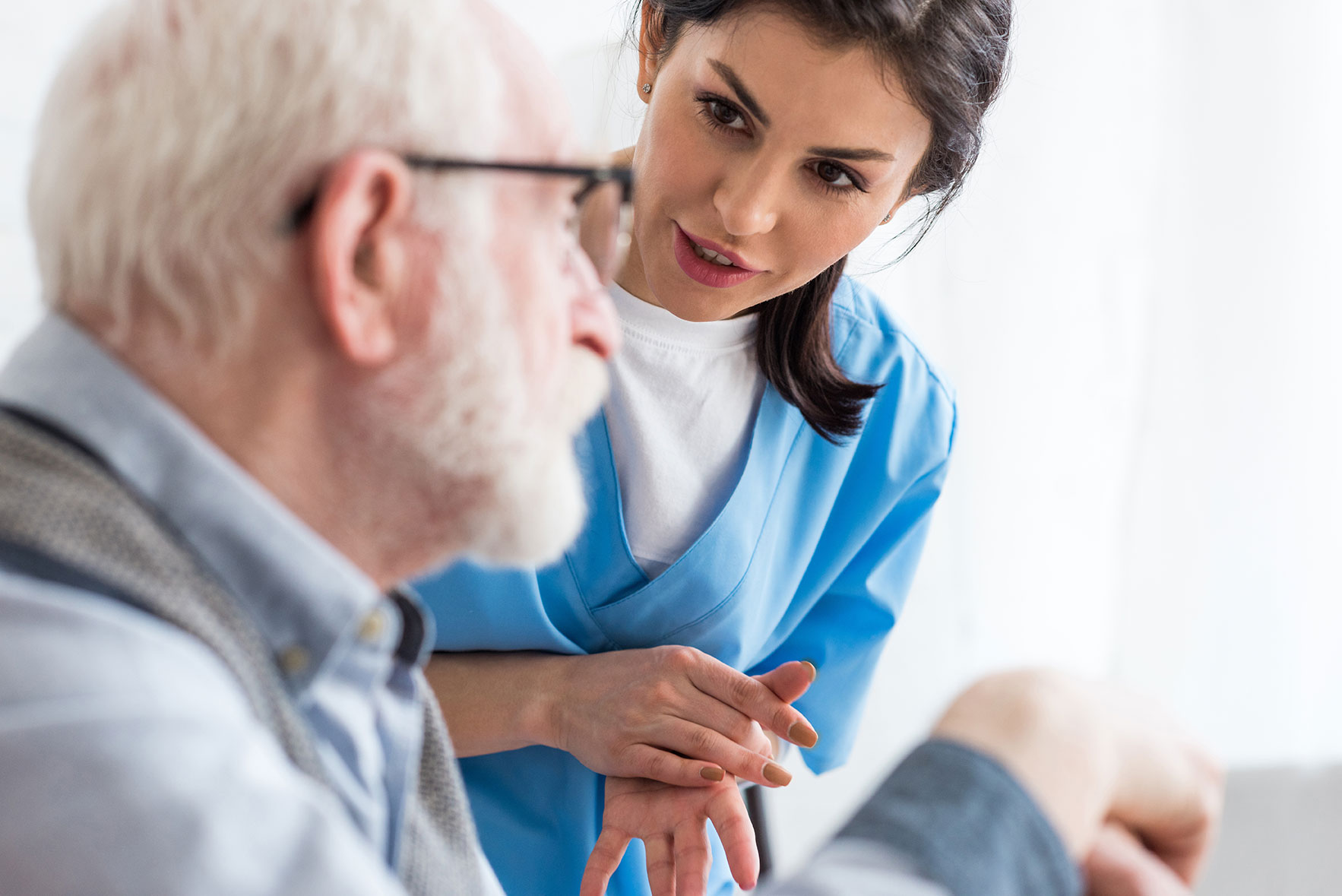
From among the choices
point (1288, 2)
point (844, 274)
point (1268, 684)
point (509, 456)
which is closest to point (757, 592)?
point (844, 274)

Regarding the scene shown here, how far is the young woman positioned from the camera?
938mm

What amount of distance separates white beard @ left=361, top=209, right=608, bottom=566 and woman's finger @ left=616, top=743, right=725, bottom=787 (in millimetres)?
338

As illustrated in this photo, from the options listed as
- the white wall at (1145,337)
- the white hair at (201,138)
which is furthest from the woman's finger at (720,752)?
the white wall at (1145,337)

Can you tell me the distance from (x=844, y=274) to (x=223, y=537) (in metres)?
0.82

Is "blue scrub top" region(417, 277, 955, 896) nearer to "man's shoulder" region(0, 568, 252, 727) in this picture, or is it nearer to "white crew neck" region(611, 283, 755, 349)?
"white crew neck" region(611, 283, 755, 349)

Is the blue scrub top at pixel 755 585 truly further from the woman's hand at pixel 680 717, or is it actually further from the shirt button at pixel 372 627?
the shirt button at pixel 372 627

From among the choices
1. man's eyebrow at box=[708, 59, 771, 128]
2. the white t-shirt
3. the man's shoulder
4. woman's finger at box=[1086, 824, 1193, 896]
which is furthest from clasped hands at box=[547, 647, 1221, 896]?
man's eyebrow at box=[708, 59, 771, 128]

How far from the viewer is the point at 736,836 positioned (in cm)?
88

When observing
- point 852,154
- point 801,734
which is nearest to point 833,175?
point 852,154

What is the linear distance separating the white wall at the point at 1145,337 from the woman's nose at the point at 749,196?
1.57 feet

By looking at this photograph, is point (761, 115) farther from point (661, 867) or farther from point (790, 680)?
point (661, 867)

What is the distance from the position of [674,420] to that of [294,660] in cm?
64

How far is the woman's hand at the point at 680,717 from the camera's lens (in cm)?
94

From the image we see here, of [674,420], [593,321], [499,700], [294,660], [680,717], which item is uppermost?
[593,321]
